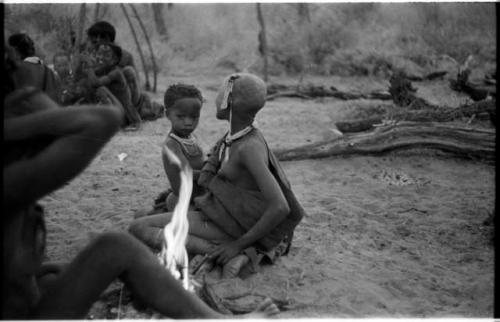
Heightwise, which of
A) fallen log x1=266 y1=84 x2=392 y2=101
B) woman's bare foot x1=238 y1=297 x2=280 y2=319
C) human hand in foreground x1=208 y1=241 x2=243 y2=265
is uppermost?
woman's bare foot x1=238 y1=297 x2=280 y2=319

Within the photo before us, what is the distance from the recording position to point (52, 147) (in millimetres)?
1866

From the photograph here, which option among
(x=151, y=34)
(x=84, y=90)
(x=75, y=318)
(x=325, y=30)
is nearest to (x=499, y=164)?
(x=75, y=318)

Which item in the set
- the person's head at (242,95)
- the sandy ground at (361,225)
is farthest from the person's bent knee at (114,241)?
the person's head at (242,95)

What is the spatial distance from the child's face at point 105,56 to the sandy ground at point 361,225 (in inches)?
42.7

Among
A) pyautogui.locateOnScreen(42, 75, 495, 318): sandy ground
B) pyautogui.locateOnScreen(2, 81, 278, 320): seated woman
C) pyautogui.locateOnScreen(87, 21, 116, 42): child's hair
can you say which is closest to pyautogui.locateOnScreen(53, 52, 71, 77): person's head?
pyautogui.locateOnScreen(87, 21, 116, 42): child's hair

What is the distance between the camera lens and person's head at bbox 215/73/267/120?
3527 mm

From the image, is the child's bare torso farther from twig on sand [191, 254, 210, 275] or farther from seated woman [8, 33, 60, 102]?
seated woman [8, 33, 60, 102]

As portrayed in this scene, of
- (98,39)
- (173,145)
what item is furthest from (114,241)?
(98,39)

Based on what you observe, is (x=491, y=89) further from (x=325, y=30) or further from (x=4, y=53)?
(x=4, y=53)

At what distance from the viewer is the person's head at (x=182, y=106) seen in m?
3.98

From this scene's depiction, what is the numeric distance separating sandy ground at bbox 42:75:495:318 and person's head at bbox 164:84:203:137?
96 cm

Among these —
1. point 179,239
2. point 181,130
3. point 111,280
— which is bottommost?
point 179,239

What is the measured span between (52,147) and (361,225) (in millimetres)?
3102

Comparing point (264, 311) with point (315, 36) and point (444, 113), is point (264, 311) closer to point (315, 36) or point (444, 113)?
point (444, 113)
